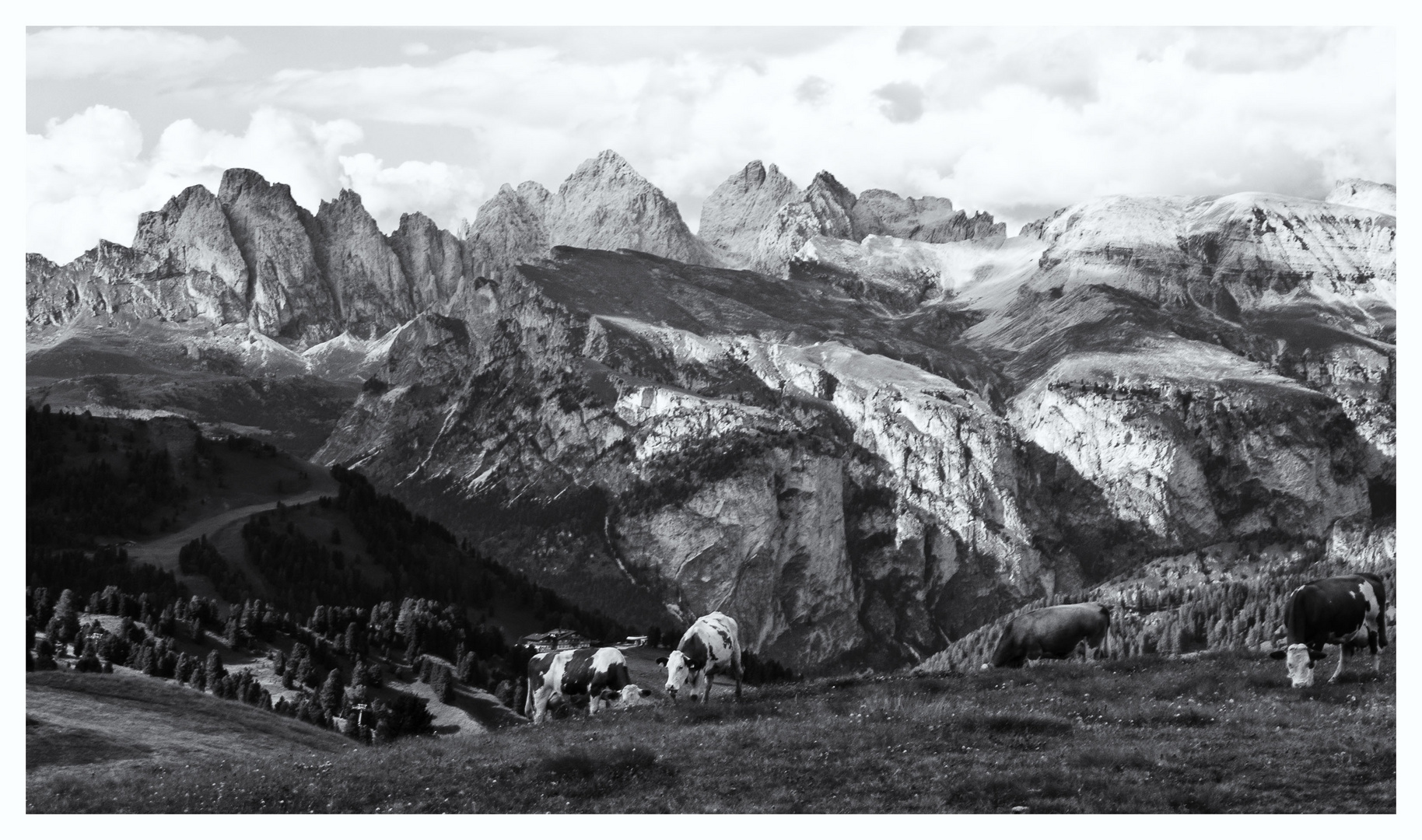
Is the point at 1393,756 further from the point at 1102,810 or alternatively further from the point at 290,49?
the point at 290,49

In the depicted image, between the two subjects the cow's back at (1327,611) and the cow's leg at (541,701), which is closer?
the cow's back at (1327,611)

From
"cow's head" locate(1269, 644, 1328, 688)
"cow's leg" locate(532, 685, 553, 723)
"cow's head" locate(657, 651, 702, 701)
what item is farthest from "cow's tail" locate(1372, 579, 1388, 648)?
"cow's leg" locate(532, 685, 553, 723)

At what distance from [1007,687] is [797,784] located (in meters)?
10.5

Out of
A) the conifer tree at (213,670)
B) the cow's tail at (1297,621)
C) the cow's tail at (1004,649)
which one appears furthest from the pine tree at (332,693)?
the cow's tail at (1297,621)

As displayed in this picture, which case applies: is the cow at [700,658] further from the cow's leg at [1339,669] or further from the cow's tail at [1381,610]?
the cow's tail at [1381,610]

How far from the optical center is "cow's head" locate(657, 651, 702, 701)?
6250cm

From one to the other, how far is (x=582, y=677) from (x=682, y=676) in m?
7.32

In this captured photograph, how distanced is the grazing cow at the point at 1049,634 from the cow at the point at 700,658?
10728 millimetres

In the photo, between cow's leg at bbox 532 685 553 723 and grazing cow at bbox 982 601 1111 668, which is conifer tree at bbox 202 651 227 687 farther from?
grazing cow at bbox 982 601 1111 668

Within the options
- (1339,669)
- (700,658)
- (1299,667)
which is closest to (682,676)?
(700,658)

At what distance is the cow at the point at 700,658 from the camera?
62.7 meters

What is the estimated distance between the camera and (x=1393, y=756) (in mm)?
47688
